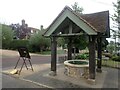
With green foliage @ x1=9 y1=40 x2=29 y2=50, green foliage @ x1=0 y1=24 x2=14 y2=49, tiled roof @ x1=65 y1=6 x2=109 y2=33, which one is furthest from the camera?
green foliage @ x1=9 y1=40 x2=29 y2=50

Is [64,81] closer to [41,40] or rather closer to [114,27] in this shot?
[114,27]

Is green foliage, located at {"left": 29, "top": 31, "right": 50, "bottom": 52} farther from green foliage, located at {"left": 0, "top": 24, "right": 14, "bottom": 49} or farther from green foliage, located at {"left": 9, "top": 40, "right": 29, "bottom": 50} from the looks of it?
green foliage, located at {"left": 0, "top": 24, "right": 14, "bottom": 49}

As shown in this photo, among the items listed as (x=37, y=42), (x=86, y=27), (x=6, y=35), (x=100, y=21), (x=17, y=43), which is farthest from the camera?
(x=17, y=43)

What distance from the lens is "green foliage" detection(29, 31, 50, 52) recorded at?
114 feet

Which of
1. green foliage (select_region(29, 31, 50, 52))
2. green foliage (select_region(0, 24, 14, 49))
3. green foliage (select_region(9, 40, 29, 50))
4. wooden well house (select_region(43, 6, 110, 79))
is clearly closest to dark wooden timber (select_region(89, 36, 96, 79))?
wooden well house (select_region(43, 6, 110, 79))

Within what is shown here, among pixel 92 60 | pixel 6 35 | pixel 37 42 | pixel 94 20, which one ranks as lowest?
pixel 92 60

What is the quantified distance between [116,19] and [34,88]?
67.6 ft

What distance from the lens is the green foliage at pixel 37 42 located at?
3478 centimetres

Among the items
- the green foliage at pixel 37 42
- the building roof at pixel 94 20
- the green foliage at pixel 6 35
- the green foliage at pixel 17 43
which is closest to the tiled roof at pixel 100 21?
the building roof at pixel 94 20

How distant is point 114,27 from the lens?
25.8 metres

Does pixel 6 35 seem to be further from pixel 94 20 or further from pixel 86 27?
pixel 86 27

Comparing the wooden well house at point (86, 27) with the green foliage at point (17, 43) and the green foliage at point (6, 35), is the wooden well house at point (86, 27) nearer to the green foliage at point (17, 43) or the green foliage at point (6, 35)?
the green foliage at point (6, 35)

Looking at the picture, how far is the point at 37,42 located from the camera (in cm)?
3472

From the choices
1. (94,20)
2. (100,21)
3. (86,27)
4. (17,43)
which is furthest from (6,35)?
(86,27)
